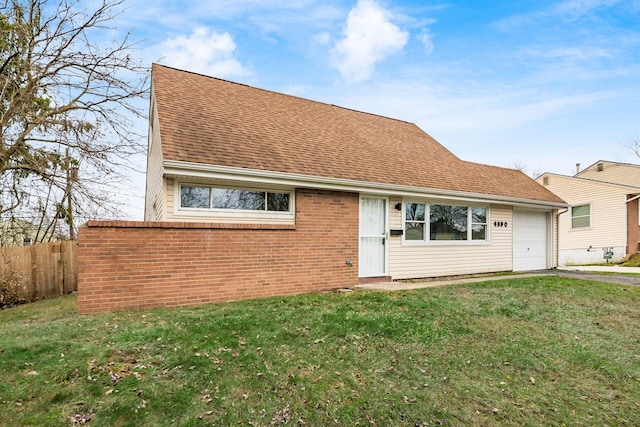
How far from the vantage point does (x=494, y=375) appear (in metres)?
3.87

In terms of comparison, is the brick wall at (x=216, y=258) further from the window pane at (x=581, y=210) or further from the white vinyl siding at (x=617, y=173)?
the white vinyl siding at (x=617, y=173)

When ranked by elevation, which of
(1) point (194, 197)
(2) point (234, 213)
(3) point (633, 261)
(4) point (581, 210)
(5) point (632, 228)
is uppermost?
(1) point (194, 197)

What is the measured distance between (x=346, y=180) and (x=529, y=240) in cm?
930

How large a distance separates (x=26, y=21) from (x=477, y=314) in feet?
38.7

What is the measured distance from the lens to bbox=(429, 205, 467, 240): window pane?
10781 millimetres

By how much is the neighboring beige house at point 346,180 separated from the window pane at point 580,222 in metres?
8.38

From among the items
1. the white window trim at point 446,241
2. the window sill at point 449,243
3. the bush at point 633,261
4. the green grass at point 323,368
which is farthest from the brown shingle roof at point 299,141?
the bush at point 633,261

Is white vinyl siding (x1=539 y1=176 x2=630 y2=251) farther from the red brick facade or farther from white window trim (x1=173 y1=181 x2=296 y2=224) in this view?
white window trim (x1=173 y1=181 x2=296 y2=224)

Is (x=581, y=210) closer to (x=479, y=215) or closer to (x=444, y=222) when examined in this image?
(x=479, y=215)

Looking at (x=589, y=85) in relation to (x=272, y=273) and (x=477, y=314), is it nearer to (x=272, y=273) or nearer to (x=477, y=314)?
(x=477, y=314)

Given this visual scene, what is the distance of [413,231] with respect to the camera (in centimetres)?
1033

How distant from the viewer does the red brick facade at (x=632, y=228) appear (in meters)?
18.3

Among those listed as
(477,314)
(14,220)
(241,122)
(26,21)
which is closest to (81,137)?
(26,21)

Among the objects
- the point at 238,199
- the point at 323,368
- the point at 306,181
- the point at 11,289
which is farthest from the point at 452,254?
the point at 11,289
